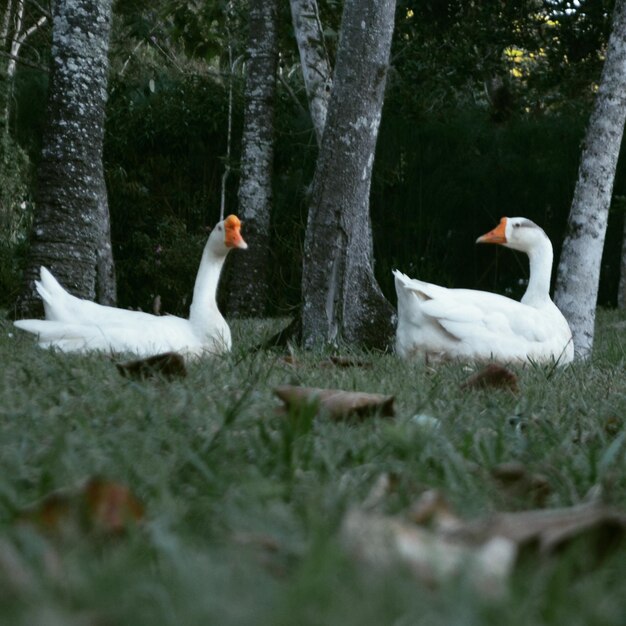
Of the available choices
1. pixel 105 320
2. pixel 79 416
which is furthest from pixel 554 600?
pixel 105 320

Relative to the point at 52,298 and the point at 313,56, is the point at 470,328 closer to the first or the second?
the point at 52,298

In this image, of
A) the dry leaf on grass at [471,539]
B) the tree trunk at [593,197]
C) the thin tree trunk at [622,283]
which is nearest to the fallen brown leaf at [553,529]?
the dry leaf on grass at [471,539]

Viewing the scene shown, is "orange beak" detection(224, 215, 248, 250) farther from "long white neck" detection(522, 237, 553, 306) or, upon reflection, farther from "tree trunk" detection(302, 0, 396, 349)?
"long white neck" detection(522, 237, 553, 306)

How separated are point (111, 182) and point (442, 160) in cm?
407

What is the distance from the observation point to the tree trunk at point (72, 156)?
713 cm

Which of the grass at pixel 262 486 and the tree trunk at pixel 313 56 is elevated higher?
the tree trunk at pixel 313 56

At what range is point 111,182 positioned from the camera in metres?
12.7

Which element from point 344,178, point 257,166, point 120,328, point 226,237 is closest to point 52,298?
point 120,328

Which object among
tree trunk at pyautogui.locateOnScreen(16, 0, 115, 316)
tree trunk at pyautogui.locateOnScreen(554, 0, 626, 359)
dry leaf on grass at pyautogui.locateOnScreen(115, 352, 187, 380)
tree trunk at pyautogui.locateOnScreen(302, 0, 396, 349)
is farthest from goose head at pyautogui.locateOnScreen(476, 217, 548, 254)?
dry leaf on grass at pyautogui.locateOnScreen(115, 352, 187, 380)

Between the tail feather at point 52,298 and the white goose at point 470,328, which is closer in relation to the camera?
the tail feather at point 52,298

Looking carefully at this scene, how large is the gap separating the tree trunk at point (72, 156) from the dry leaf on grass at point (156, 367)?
3.83 m

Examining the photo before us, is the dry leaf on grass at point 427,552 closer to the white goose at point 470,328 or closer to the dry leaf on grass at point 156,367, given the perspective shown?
the dry leaf on grass at point 156,367

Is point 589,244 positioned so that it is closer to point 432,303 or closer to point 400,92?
point 432,303

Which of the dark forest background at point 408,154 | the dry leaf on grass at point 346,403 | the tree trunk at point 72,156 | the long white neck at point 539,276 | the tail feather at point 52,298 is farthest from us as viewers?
the dark forest background at point 408,154
